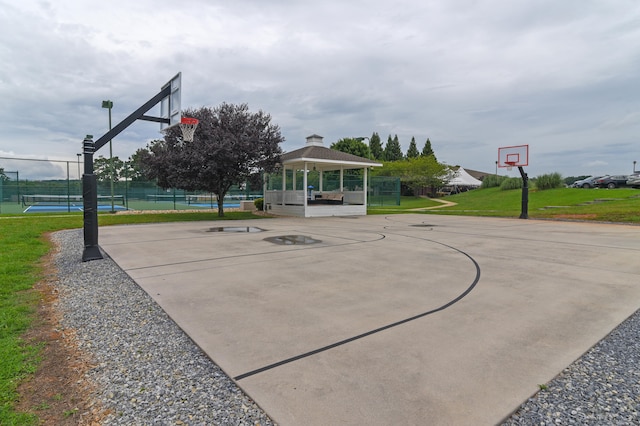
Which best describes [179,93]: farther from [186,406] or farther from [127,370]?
[186,406]

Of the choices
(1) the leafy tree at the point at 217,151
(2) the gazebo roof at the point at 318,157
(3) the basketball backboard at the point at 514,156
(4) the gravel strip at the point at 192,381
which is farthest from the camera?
(3) the basketball backboard at the point at 514,156

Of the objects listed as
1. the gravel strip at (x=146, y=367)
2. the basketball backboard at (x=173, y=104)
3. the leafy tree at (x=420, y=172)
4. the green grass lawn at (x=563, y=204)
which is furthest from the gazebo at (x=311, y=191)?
Result: the leafy tree at (x=420, y=172)

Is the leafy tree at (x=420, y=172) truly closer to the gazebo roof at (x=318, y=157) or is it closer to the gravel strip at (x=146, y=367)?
the gazebo roof at (x=318, y=157)

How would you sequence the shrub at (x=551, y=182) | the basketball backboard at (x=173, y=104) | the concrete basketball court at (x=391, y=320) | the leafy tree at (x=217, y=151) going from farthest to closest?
the shrub at (x=551, y=182)
the leafy tree at (x=217, y=151)
the basketball backboard at (x=173, y=104)
the concrete basketball court at (x=391, y=320)

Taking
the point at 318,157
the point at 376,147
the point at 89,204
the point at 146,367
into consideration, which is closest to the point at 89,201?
the point at 89,204

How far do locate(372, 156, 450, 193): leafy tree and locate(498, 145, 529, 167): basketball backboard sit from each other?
19.2 m

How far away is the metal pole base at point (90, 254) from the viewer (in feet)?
22.6

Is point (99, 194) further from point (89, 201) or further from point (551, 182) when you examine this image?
point (551, 182)

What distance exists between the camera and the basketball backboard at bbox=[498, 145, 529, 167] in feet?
63.4

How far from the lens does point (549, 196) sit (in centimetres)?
2803

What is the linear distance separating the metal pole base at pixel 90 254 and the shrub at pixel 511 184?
3623 cm

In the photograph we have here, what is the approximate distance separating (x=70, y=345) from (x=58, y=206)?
27031 mm

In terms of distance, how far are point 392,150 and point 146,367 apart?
65.4 m

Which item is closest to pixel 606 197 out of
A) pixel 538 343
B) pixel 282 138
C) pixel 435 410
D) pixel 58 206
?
pixel 282 138
